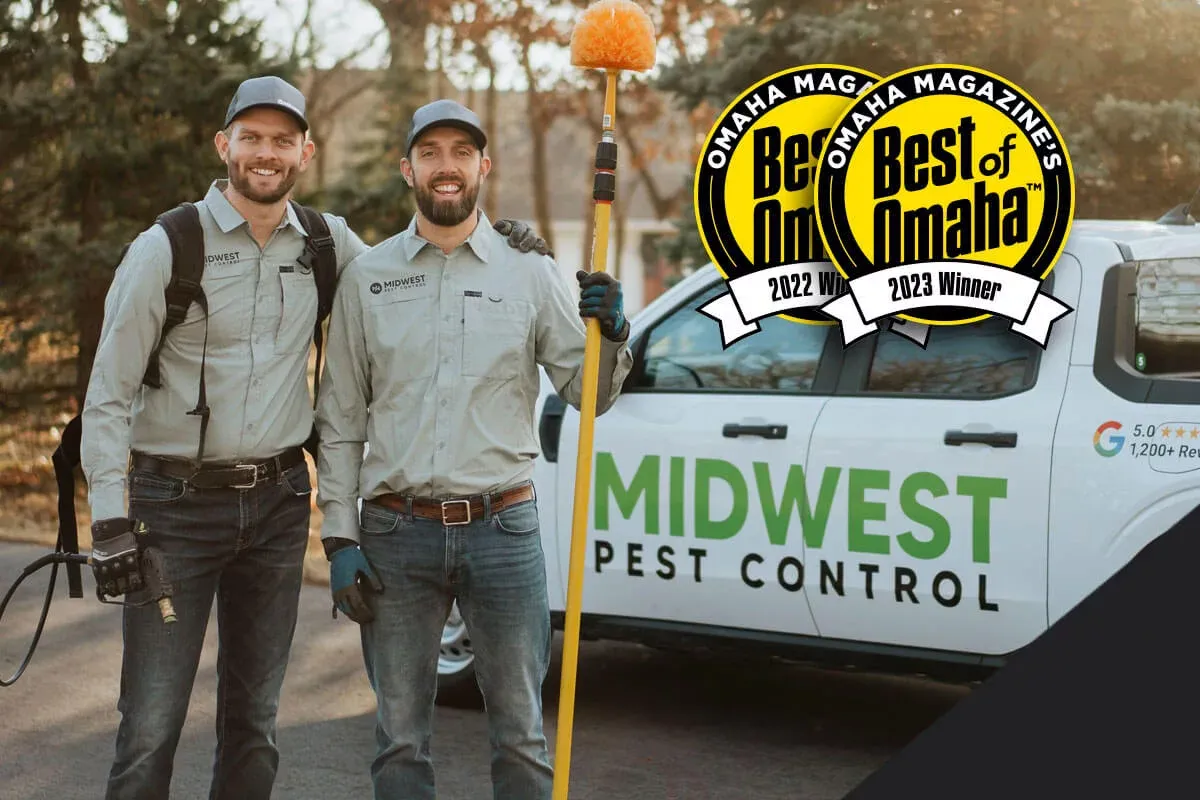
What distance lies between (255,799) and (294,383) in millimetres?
1130

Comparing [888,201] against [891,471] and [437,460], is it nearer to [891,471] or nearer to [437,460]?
[891,471]

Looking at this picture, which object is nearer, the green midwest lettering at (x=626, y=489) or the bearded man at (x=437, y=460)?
the bearded man at (x=437, y=460)

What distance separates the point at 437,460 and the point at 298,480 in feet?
1.57

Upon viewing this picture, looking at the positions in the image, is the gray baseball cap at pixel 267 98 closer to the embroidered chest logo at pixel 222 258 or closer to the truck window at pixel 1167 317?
the embroidered chest logo at pixel 222 258

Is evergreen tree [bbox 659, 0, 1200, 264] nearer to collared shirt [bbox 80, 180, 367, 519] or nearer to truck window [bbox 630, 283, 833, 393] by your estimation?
truck window [bbox 630, 283, 833, 393]

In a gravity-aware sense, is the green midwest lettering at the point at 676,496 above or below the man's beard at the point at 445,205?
below

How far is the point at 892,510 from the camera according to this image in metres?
5.29

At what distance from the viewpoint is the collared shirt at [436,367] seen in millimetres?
3891

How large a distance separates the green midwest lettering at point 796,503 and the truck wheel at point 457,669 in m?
1.42

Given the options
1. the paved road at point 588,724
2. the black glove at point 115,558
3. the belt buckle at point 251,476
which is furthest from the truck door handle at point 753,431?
the black glove at point 115,558

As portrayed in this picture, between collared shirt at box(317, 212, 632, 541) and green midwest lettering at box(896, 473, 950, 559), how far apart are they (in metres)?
1.58

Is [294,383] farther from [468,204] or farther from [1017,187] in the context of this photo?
[1017,187]

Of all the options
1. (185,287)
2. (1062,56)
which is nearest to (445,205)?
(185,287)

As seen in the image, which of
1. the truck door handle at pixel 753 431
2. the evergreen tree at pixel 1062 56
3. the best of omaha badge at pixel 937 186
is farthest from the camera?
the evergreen tree at pixel 1062 56
